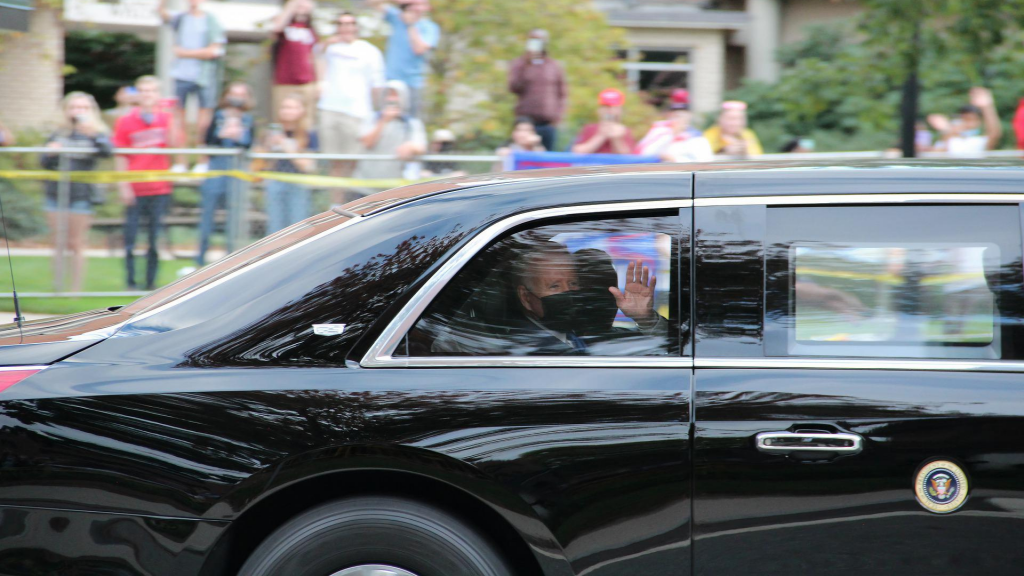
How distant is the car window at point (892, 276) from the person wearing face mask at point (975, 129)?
8.05 meters

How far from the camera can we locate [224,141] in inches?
360

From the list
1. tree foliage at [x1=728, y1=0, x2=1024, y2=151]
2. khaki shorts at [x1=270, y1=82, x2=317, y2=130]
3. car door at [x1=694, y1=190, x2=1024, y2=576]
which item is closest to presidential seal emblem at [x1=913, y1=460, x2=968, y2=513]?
car door at [x1=694, y1=190, x2=1024, y2=576]

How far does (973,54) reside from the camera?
9766 mm

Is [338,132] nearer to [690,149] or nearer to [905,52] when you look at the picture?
[690,149]

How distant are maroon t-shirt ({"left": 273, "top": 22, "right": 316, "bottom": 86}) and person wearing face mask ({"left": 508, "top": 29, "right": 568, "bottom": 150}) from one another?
1959 mm

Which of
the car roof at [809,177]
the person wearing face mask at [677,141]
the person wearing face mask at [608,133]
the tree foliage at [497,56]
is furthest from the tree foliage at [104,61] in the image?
the car roof at [809,177]

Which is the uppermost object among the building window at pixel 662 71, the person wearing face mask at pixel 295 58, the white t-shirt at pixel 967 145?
the building window at pixel 662 71

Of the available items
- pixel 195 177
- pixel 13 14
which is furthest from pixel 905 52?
pixel 13 14

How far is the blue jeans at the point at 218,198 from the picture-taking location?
8.64m

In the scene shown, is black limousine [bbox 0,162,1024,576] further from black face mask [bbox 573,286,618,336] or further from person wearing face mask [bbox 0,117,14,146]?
person wearing face mask [bbox 0,117,14,146]

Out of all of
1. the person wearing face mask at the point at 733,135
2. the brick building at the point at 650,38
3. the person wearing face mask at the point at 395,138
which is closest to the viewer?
the person wearing face mask at the point at 395,138

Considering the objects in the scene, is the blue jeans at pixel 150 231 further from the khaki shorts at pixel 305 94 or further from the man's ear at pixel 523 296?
the man's ear at pixel 523 296

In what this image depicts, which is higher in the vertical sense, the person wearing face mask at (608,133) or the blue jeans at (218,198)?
the person wearing face mask at (608,133)

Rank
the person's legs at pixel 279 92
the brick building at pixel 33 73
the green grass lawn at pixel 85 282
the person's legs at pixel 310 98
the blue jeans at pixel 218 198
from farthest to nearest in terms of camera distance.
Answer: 1. the brick building at pixel 33 73
2. the person's legs at pixel 279 92
3. the person's legs at pixel 310 98
4. the blue jeans at pixel 218 198
5. the green grass lawn at pixel 85 282
